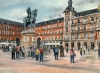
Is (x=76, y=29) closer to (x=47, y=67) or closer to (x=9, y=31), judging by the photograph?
(x=9, y=31)

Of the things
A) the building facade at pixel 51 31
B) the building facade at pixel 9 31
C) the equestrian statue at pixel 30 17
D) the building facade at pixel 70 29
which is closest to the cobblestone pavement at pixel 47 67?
the equestrian statue at pixel 30 17

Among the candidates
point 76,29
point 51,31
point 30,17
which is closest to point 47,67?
point 30,17

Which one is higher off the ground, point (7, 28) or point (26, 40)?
point (7, 28)

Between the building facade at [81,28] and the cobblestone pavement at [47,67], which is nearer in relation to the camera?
the cobblestone pavement at [47,67]

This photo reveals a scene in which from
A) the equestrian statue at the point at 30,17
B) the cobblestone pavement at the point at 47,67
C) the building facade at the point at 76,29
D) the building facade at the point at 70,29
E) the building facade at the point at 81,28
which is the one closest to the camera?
the cobblestone pavement at the point at 47,67

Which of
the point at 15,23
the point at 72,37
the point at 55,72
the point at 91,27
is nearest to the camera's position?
the point at 55,72

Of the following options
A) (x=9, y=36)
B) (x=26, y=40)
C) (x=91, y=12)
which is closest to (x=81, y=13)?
(x=91, y=12)

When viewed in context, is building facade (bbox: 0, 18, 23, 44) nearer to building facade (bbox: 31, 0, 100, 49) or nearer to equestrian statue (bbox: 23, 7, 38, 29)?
building facade (bbox: 31, 0, 100, 49)

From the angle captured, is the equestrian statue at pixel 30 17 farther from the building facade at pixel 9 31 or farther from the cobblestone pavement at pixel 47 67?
the building facade at pixel 9 31

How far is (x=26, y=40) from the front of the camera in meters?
24.5

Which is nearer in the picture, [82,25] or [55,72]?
[55,72]

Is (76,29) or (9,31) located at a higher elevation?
(9,31)

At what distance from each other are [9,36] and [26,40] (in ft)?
186

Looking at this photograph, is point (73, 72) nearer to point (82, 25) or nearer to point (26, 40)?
point (26, 40)
